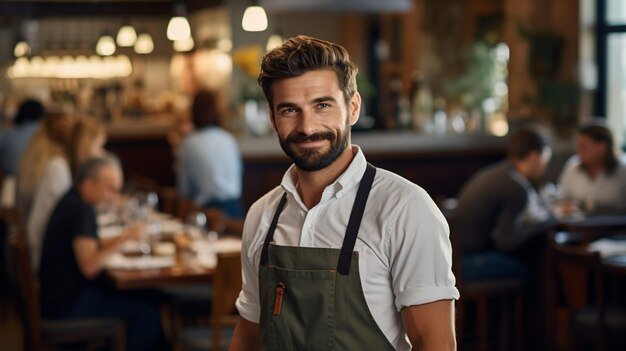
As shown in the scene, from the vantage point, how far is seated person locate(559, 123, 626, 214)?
7.63 metres

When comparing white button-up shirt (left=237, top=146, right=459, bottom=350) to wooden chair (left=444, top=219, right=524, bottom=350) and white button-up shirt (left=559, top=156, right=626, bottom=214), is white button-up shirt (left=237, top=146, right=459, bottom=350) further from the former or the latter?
white button-up shirt (left=559, top=156, right=626, bottom=214)

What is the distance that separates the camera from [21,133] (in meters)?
9.59

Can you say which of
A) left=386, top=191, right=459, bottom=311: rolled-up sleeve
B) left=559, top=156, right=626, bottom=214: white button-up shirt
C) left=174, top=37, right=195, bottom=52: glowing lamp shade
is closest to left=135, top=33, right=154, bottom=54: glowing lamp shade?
left=174, top=37, right=195, bottom=52: glowing lamp shade

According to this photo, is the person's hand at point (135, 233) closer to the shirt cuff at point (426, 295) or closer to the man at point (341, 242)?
the man at point (341, 242)

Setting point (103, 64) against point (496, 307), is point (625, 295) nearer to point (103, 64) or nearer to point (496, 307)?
point (496, 307)

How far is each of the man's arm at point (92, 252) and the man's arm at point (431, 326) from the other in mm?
3500

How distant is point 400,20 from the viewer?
568 inches

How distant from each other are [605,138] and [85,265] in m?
3.90

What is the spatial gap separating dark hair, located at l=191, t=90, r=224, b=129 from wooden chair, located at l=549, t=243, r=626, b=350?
334cm

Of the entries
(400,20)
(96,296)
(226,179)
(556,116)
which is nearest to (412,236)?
(96,296)

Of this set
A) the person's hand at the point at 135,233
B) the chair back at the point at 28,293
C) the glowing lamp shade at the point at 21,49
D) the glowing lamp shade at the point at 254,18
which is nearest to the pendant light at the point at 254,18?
the glowing lamp shade at the point at 254,18

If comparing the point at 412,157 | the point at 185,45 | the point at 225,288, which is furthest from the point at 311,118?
the point at 185,45

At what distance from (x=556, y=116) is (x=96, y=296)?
5.91 meters

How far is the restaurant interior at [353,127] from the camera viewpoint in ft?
18.6
